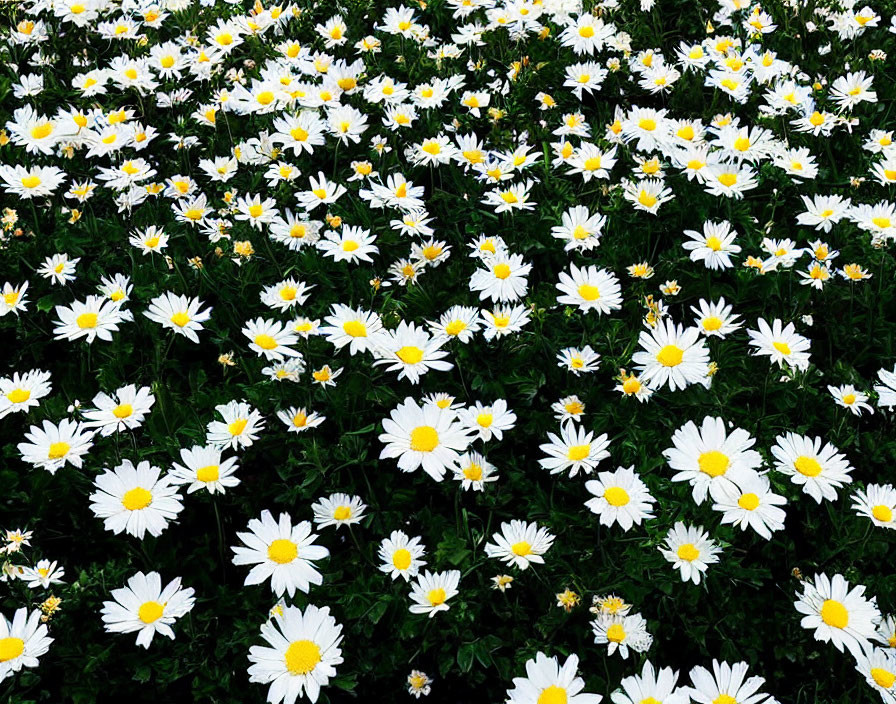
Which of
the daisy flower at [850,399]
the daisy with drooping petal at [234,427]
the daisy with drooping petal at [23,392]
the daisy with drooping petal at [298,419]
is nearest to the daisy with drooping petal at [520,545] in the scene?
the daisy with drooping petal at [298,419]

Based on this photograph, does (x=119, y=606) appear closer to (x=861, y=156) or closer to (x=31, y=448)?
(x=31, y=448)

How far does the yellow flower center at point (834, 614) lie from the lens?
1996mm

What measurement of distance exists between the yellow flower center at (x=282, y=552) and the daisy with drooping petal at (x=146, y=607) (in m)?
0.19

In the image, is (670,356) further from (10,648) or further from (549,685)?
(10,648)

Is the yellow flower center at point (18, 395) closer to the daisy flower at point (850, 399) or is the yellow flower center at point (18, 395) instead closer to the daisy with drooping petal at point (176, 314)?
the daisy with drooping petal at point (176, 314)

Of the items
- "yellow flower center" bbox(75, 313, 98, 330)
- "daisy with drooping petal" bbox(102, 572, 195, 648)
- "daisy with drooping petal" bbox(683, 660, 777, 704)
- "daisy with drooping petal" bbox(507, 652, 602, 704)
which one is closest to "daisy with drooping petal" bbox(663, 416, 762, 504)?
"daisy with drooping petal" bbox(683, 660, 777, 704)

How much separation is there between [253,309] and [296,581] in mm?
Result: 1091

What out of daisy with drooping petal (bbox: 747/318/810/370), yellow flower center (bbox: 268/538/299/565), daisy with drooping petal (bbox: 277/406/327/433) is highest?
daisy with drooping petal (bbox: 747/318/810/370)

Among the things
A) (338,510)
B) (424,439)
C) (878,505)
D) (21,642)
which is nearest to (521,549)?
(424,439)

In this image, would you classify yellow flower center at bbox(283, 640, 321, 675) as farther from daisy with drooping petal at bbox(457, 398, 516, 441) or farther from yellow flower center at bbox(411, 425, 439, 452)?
daisy with drooping petal at bbox(457, 398, 516, 441)

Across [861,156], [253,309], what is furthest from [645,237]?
[253,309]

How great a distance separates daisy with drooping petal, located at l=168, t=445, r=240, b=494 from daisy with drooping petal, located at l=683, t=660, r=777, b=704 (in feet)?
3.61

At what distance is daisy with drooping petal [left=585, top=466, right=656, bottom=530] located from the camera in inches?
80.7

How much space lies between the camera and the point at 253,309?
282 cm
